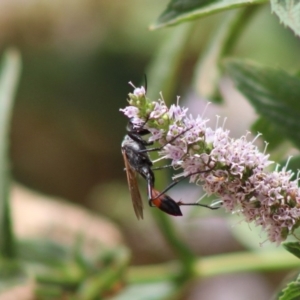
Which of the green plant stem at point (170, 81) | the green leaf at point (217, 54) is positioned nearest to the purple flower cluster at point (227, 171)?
the green leaf at point (217, 54)

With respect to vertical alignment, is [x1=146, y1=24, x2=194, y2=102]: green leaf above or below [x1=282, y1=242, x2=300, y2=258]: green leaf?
above

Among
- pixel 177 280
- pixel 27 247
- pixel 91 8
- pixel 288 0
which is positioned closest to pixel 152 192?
pixel 288 0

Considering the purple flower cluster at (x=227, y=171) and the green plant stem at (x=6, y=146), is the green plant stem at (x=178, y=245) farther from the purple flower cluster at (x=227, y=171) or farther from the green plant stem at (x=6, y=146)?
the purple flower cluster at (x=227, y=171)

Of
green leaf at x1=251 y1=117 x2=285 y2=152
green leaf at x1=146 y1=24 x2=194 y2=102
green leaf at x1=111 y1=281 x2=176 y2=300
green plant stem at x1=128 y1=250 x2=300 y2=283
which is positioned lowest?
green leaf at x1=111 y1=281 x2=176 y2=300

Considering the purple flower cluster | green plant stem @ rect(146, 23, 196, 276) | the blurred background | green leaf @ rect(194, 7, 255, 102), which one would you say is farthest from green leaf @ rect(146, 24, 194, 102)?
the blurred background

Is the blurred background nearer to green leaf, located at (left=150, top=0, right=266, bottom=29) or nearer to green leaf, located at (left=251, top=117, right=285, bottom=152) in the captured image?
green leaf, located at (left=251, top=117, right=285, bottom=152)

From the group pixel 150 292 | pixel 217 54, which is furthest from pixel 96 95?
pixel 217 54
